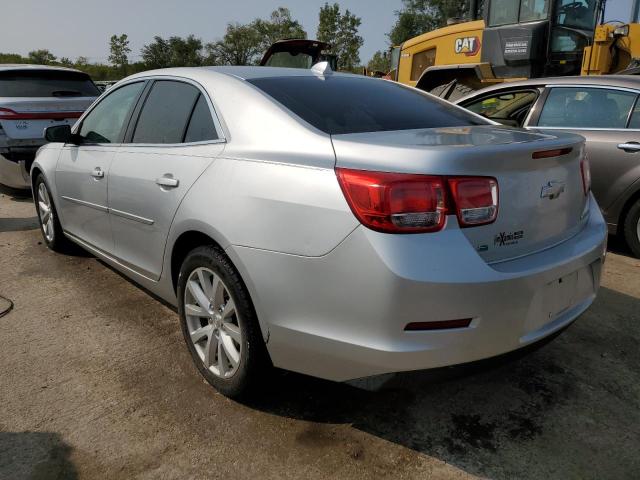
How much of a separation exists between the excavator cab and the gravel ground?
19.8 ft

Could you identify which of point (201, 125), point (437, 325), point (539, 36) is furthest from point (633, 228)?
point (539, 36)

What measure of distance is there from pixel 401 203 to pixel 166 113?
1.77 m

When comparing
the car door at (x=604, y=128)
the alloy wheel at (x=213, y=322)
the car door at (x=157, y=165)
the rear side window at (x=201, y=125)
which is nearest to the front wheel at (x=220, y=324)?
the alloy wheel at (x=213, y=322)

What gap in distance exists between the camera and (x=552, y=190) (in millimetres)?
2195

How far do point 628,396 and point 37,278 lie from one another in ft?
13.4

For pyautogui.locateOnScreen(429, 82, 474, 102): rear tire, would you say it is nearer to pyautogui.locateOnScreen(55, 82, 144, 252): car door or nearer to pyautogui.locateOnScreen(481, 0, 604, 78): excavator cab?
pyautogui.locateOnScreen(481, 0, 604, 78): excavator cab

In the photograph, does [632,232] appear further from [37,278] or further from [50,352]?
[37,278]

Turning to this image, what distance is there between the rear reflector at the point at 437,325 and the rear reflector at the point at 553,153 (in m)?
0.74

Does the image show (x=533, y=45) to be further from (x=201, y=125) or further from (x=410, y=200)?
(x=410, y=200)

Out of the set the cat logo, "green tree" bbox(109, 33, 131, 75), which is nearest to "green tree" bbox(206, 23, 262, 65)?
"green tree" bbox(109, 33, 131, 75)

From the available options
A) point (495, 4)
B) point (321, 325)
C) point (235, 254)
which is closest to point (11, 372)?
point (235, 254)

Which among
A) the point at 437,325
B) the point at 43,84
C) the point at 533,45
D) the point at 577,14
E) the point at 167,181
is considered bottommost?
the point at 437,325

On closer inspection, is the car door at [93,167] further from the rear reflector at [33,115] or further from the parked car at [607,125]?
the parked car at [607,125]

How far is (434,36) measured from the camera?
9844 millimetres
